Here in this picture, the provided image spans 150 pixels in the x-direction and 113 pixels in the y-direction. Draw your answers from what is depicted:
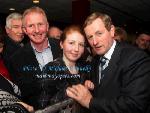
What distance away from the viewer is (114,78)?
5.61 ft

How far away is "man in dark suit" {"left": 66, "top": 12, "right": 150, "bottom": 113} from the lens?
158cm

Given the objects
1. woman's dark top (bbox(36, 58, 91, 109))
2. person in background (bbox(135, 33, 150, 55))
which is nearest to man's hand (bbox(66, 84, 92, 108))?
woman's dark top (bbox(36, 58, 91, 109))

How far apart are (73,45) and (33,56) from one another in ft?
1.38

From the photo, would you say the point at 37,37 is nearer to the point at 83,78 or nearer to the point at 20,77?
the point at 20,77

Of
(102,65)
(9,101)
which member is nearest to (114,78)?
(102,65)

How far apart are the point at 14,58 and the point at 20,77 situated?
179 millimetres

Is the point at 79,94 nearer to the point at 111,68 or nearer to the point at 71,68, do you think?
the point at 111,68

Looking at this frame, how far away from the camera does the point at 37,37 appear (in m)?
2.29

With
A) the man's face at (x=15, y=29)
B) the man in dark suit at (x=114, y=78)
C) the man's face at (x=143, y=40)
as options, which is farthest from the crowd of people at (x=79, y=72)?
the man's face at (x=143, y=40)

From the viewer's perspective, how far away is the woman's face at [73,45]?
6.60 feet

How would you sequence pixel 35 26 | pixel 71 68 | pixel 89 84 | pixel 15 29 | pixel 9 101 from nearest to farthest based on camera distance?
pixel 9 101, pixel 89 84, pixel 71 68, pixel 35 26, pixel 15 29

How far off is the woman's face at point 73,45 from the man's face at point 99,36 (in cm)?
18

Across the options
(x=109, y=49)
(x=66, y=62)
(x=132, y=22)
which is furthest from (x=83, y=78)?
(x=132, y=22)

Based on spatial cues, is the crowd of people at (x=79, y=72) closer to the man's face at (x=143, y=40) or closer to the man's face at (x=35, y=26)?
the man's face at (x=35, y=26)
